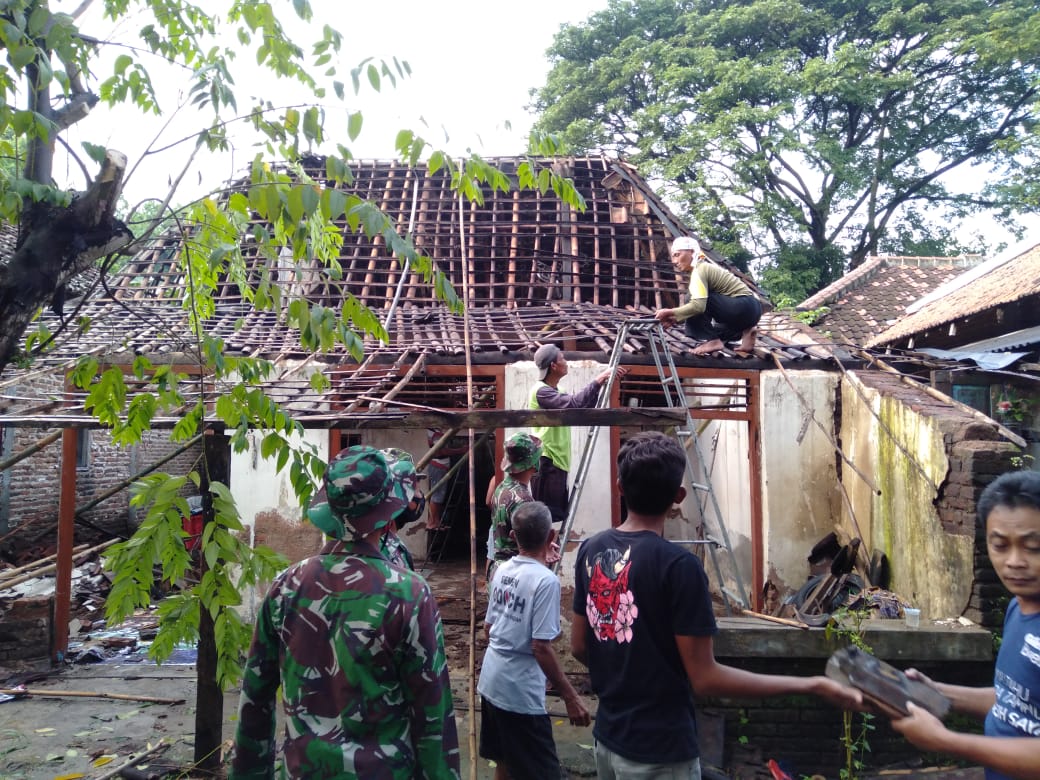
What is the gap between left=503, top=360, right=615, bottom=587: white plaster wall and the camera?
7301mm

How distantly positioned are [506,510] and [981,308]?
24.1 ft

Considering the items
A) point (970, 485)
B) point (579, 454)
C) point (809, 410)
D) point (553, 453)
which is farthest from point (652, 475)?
point (809, 410)

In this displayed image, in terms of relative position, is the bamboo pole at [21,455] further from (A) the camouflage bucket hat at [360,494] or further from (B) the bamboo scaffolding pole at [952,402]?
(B) the bamboo scaffolding pole at [952,402]

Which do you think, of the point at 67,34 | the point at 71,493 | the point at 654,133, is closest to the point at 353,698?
the point at 67,34

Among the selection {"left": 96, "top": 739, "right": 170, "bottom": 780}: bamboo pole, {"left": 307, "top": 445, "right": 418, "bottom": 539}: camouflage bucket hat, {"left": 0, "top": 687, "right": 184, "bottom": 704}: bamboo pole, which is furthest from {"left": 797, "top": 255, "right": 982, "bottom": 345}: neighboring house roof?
{"left": 307, "top": 445, "right": 418, "bottom": 539}: camouflage bucket hat

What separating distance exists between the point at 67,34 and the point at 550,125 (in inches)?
843

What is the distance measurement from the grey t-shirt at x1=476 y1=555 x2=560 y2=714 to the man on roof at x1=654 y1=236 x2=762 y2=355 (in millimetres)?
3128

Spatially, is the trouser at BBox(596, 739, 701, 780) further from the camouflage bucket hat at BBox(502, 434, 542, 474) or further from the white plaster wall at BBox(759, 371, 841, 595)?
the white plaster wall at BBox(759, 371, 841, 595)

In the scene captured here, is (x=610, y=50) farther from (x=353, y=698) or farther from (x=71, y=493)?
(x=353, y=698)

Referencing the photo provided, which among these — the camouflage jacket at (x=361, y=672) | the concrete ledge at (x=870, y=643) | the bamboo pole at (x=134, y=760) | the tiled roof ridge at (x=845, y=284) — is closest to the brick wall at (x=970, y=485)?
the concrete ledge at (x=870, y=643)

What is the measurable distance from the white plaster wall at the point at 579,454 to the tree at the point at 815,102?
13466 mm

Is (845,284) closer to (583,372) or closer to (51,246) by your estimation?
(583,372)

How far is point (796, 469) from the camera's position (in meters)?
7.79

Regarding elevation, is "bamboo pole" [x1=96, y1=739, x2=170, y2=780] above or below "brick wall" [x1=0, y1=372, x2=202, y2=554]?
below
